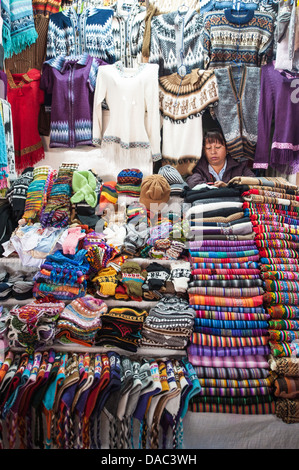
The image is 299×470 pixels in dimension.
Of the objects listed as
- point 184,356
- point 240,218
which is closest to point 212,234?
point 240,218

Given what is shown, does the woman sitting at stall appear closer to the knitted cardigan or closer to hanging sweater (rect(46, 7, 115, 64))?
hanging sweater (rect(46, 7, 115, 64))

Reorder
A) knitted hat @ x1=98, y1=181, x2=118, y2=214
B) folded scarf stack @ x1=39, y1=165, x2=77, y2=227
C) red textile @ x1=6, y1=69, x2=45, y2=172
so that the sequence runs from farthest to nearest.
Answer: red textile @ x1=6, y1=69, x2=45, y2=172, knitted hat @ x1=98, y1=181, x2=118, y2=214, folded scarf stack @ x1=39, y1=165, x2=77, y2=227

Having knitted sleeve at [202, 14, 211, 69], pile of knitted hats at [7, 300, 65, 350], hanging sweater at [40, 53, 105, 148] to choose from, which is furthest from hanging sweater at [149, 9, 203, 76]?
pile of knitted hats at [7, 300, 65, 350]

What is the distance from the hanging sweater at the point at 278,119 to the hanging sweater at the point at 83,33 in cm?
124

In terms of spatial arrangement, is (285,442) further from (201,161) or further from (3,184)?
(3,184)

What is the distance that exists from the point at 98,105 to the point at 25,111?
0.59 metres

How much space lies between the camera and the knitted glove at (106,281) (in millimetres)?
1560

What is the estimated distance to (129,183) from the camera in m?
2.04

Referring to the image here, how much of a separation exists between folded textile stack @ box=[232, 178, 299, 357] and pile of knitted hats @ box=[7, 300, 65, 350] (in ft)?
3.45

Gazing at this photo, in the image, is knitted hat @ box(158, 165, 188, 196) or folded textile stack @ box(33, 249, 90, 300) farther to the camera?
→ knitted hat @ box(158, 165, 188, 196)

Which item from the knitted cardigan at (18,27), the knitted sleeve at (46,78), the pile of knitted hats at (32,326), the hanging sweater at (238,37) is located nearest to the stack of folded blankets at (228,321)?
the pile of knitted hats at (32,326)

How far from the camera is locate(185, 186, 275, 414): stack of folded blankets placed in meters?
1.34

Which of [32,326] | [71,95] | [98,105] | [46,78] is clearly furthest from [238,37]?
[32,326]
